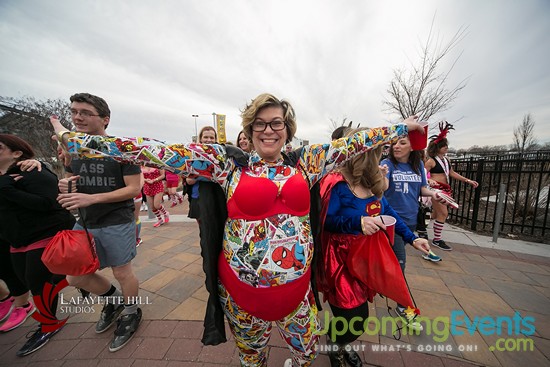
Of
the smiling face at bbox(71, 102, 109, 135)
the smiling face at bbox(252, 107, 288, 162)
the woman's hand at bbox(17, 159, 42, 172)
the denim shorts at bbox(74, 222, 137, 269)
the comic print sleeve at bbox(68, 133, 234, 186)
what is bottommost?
the denim shorts at bbox(74, 222, 137, 269)

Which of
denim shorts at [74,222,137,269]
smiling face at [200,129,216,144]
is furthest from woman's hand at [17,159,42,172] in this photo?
smiling face at [200,129,216,144]

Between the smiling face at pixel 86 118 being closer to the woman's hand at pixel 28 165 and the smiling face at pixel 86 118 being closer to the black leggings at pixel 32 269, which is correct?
the woman's hand at pixel 28 165

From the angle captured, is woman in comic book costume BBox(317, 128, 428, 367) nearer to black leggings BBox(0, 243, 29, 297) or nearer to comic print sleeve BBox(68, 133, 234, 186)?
comic print sleeve BBox(68, 133, 234, 186)

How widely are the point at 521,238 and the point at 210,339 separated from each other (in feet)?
23.4

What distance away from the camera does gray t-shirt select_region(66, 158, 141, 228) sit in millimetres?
2012

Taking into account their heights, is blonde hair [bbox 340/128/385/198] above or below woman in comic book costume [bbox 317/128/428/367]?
above

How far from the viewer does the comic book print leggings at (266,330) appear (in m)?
1.37

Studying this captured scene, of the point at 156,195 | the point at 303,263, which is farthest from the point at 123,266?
the point at 156,195

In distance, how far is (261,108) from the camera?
4.52 feet

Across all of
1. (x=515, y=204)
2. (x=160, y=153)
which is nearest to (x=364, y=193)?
(x=160, y=153)

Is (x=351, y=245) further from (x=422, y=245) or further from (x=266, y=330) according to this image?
(x=266, y=330)

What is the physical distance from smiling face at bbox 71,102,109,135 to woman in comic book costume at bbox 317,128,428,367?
7.33 ft

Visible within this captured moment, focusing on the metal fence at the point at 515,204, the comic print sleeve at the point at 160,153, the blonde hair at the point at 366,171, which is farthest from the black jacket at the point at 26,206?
the metal fence at the point at 515,204

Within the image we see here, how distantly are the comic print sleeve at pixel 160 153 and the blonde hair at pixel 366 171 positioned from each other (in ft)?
3.44
